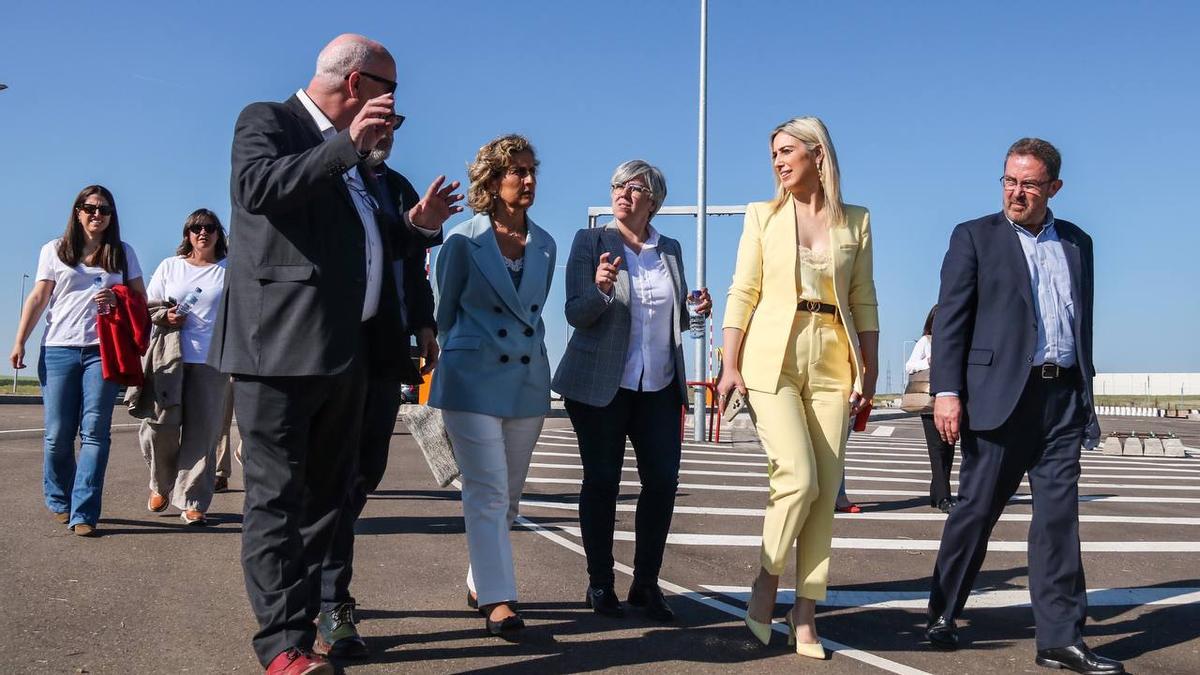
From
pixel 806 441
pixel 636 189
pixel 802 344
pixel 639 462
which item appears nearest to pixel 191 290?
pixel 636 189

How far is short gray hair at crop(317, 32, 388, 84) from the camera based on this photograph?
3.81 meters

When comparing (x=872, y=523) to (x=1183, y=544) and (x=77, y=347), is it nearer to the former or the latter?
(x=1183, y=544)

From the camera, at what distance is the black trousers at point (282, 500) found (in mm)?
3566

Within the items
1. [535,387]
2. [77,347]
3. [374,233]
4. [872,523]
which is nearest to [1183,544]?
[872,523]

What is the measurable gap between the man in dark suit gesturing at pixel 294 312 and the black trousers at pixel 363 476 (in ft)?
1.53

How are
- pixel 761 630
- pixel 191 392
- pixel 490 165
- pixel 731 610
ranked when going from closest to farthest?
pixel 761 630 → pixel 490 165 → pixel 731 610 → pixel 191 392

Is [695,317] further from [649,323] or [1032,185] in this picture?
[1032,185]

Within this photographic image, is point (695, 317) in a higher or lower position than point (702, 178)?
lower

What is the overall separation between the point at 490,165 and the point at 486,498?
4.94ft

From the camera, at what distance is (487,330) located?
4910 millimetres

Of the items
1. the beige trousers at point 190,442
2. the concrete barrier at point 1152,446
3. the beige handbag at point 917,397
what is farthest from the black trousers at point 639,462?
the concrete barrier at point 1152,446

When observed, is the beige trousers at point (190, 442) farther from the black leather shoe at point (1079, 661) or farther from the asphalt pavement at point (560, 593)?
the black leather shoe at point (1079, 661)

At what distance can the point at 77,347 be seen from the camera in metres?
7.02

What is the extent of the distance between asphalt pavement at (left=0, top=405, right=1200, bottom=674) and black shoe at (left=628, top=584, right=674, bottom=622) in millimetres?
98
